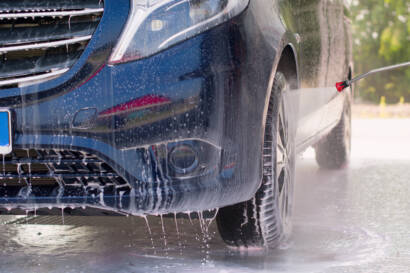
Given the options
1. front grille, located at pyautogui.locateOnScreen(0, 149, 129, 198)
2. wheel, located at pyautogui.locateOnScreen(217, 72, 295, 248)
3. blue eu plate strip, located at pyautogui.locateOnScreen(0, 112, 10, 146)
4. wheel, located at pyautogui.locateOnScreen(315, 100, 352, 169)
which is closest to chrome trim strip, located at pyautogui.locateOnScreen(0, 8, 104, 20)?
blue eu plate strip, located at pyautogui.locateOnScreen(0, 112, 10, 146)

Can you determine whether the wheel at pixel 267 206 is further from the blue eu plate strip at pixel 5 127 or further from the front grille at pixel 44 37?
the blue eu plate strip at pixel 5 127

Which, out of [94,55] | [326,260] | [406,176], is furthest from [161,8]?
[406,176]

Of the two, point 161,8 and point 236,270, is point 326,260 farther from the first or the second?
point 161,8

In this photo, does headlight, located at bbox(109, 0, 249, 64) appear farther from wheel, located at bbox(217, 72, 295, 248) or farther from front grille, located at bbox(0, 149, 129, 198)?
wheel, located at bbox(217, 72, 295, 248)

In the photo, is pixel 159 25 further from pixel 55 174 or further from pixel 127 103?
pixel 55 174

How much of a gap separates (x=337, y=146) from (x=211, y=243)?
10.6 ft

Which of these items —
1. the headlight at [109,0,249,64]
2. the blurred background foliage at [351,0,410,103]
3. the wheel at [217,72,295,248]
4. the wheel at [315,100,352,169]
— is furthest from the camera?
the blurred background foliage at [351,0,410,103]

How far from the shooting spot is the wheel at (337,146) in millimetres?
6469

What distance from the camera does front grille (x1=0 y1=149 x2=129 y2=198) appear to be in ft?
8.82

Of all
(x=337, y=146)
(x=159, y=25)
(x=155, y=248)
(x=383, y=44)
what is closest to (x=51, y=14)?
(x=159, y=25)

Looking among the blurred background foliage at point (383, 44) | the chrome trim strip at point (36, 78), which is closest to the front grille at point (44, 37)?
the chrome trim strip at point (36, 78)

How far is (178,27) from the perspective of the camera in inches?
104

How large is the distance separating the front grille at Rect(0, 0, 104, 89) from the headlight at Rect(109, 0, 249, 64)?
0.13 m

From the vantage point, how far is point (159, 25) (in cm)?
265
